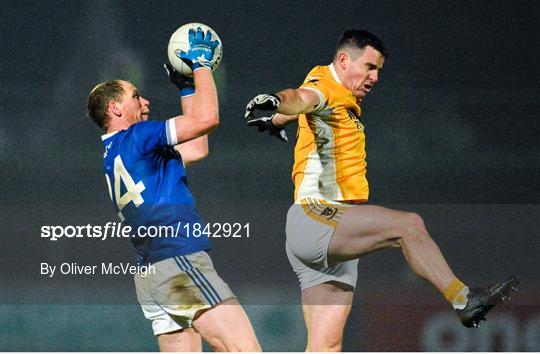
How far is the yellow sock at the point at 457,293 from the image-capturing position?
4.90 metres

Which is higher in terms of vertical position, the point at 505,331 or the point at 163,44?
the point at 163,44

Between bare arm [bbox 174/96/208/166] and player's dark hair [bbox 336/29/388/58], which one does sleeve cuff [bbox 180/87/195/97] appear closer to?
bare arm [bbox 174/96/208/166]

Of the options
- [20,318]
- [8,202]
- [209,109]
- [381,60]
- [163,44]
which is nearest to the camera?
[209,109]

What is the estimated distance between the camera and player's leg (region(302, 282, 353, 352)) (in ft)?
18.1

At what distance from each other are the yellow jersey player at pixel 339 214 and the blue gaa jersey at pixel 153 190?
17.3 inches

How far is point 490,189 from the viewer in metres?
8.02

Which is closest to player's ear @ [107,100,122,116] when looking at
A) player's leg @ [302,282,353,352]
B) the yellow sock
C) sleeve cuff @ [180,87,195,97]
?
sleeve cuff @ [180,87,195,97]

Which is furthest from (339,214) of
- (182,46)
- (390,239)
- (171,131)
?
(182,46)

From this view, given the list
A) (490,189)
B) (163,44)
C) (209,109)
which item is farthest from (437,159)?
(209,109)

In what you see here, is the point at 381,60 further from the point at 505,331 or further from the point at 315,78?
the point at 505,331

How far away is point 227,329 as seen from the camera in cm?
465

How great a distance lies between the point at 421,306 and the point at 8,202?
2.95m

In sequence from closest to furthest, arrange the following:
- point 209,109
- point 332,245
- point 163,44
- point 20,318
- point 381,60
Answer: point 209,109 → point 332,245 → point 381,60 → point 20,318 → point 163,44

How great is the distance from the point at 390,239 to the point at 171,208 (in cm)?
102
